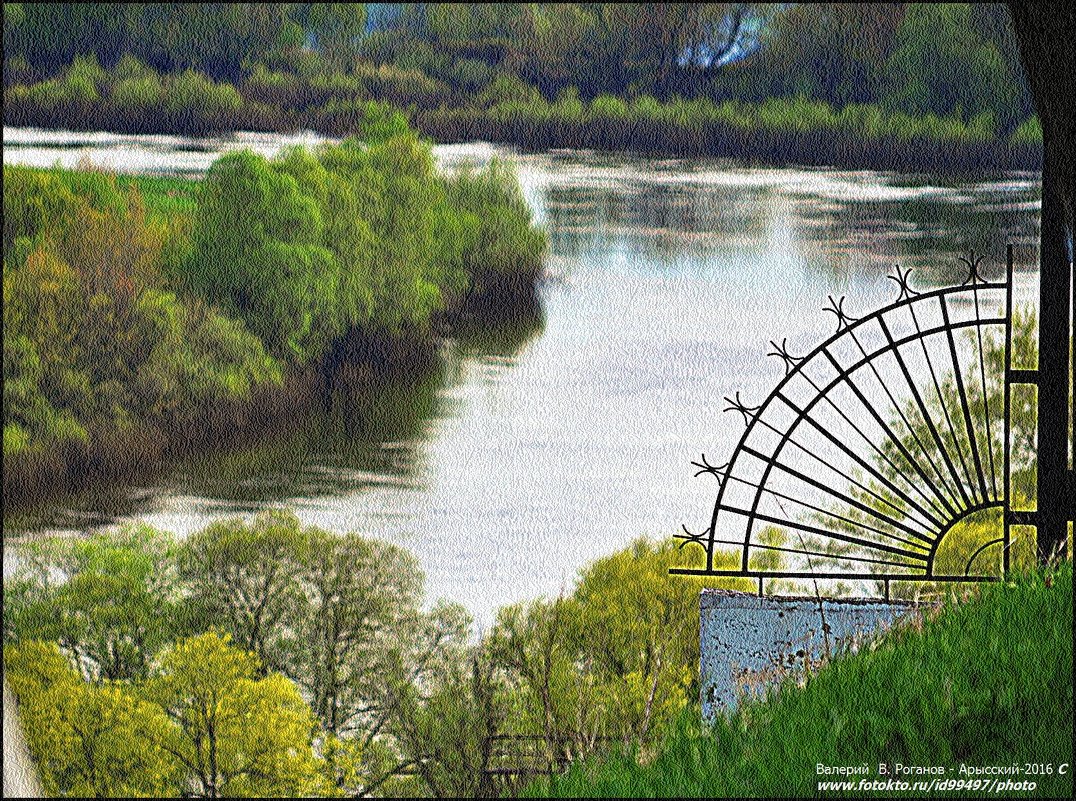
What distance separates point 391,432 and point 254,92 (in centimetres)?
526

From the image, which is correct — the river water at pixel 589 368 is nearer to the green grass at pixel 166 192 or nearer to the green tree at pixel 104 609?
the green grass at pixel 166 192

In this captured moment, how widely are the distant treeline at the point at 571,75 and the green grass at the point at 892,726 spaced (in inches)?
582

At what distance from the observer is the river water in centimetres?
1592

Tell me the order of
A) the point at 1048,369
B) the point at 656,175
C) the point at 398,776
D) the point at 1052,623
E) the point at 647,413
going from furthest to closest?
1. the point at 656,175
2. the point at 647,413
3. the point at 398,776
4. the point at 1048,369
5. the point at 1052,623

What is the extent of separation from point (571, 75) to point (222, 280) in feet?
16.8

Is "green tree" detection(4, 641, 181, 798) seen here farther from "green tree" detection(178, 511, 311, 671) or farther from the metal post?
the metal post

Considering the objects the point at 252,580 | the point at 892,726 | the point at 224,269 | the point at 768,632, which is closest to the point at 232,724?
the point at 252,580

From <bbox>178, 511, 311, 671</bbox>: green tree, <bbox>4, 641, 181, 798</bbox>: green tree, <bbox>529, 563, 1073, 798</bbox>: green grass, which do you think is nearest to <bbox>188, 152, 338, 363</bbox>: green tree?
<bbox>178, 511, 311, 671</bbox>: green tree

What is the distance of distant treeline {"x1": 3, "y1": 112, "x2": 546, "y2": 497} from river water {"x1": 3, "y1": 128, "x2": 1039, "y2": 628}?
1.69 feet

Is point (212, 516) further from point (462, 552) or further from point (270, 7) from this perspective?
point (270, 7)

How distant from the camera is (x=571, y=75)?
17.4 meters

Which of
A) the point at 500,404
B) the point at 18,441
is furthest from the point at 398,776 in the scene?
the point at 18,441

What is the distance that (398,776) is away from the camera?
1142 centimetres

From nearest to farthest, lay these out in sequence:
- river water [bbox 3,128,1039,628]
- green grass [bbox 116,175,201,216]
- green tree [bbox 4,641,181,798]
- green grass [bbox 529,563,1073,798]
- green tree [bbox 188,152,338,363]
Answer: green grass [bbox 529,563,1073,798] < green tree [bbox 4,641,181,798] < river water [bbox 3,128,1039,628] < green tree [bbox 188,152,338,363] < green grass [bbox 116,175,201,216]
